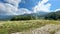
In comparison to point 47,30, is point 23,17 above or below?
above

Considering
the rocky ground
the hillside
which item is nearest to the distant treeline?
the hillside

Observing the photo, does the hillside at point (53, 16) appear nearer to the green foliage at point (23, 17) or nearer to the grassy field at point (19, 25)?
the grassy field at point (19, 25)

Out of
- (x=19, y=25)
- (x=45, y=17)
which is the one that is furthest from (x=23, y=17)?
(x=45, y=17)

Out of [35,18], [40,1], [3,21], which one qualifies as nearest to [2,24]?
[3,21]

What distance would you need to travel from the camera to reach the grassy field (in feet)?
8.68

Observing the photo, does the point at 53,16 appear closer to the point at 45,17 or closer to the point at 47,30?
the point at 45,17

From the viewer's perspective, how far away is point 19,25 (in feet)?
9.05

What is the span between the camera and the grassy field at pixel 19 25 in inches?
104

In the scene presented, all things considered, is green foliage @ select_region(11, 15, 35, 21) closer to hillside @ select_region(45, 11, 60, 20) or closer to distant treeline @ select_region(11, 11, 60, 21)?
distant treeline @ select_region(11, 11, 60, 21)

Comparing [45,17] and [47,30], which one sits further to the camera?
[45,17]

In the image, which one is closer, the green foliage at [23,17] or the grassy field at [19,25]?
the grassy field at [19,25]

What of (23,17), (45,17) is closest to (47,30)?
(45,17)

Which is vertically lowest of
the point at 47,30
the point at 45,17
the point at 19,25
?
the point at 47,30

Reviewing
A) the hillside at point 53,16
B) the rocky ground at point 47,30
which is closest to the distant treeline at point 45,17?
the hillside at point 53,16
